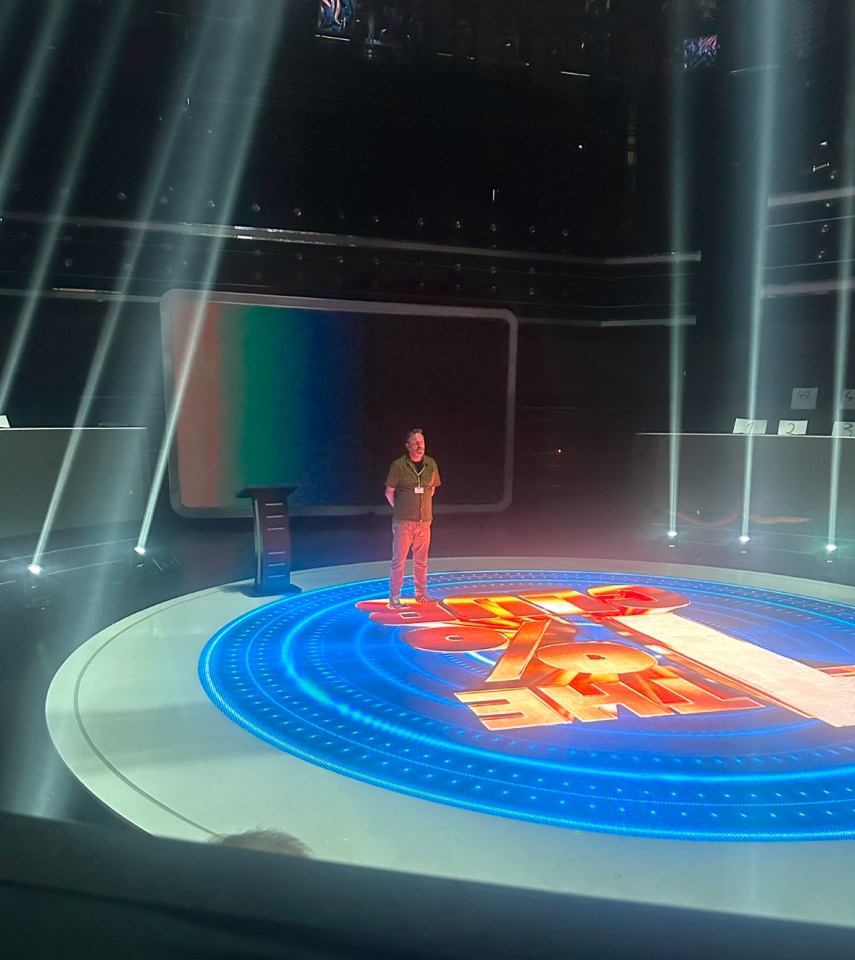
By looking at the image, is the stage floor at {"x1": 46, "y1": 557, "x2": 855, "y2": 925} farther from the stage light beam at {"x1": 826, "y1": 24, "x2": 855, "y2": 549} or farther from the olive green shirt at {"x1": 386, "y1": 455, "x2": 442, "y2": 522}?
the stage light beam at {"x1": 826, "y1": 24, "x2": 855, "y2": 549}

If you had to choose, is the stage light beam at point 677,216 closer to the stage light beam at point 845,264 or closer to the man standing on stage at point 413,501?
the stage light beam at point 845,264

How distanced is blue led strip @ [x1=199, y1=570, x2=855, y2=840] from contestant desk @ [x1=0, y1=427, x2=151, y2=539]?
11.9 feet

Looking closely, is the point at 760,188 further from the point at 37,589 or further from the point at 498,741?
the point at 37,589

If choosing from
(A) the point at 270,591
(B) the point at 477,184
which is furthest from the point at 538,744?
(B) the point at 477,184

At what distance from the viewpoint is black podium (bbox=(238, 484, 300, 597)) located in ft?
19.8

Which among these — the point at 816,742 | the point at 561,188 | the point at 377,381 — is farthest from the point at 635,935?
the point at 561,188

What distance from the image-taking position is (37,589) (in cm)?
601

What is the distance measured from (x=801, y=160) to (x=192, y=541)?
331 inches

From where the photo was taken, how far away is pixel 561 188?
33.6 feet

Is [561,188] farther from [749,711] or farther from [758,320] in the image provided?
[749,711]

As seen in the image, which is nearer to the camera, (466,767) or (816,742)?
(466,767)

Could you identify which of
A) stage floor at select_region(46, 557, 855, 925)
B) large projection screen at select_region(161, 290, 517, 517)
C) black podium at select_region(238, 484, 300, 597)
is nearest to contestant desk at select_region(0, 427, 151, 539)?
large projection screen at select_region(161, 290, 517, 517)

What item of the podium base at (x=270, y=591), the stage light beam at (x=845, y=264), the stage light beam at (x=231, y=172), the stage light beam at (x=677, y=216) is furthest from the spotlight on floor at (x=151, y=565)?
the stage light beam at (x=845, y=264)

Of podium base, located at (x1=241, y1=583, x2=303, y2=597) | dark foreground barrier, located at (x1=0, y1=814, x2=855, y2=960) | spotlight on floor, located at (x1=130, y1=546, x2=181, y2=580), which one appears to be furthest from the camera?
spotlight on floor, located at (x1=130, y1=546, x2=181, y2=580)
